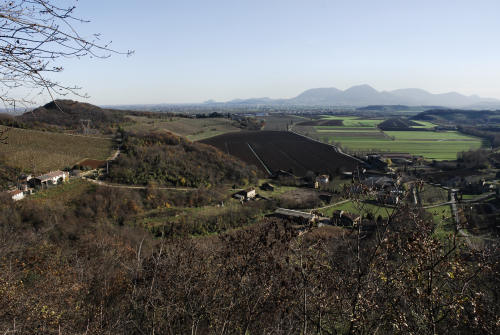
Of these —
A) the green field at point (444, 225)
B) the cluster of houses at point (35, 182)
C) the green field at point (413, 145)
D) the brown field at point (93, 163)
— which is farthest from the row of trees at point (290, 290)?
the green field at point (413, 145)

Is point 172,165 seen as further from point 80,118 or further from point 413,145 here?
point 413,145

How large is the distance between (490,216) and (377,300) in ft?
77.0

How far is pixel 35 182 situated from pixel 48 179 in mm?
830

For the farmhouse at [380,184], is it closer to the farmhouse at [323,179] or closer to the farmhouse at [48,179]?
the farmhouse at [48,179]

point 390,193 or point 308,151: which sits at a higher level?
point 390,193

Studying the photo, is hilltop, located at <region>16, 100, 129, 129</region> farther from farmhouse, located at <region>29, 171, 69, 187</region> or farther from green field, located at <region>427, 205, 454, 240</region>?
green field, located at <region>427, 205, 454, 240</region>

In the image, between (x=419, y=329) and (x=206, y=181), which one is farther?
(x=206, y=181)

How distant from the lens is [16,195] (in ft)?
62.5

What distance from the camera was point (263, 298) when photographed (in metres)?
4.87

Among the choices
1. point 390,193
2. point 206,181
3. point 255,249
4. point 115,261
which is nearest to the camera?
point 390,193

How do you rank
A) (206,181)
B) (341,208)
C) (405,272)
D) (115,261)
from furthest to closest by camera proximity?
(206,181)
(341,208)
(115,261)
(405,272)

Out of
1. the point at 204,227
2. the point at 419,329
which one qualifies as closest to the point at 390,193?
the point at 419,329

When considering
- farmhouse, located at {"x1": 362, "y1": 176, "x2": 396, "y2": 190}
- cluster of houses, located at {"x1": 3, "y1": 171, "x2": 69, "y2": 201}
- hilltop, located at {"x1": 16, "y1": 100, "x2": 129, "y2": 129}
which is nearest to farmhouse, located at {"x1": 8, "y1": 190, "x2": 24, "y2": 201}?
cluster of houses, located at {"x1": 3, "y1": 171, "x2": 69, "y2": 201}

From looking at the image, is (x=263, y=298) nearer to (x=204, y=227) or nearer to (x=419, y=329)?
(x=419, y=329)
